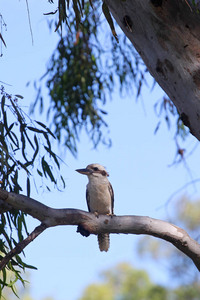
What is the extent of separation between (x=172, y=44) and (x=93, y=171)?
2111 mm

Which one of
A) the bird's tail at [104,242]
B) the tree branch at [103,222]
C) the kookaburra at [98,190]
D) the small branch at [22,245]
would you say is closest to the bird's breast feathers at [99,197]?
the kookaburra at [98,190]

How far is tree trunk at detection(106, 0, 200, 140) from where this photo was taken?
7.80 feet

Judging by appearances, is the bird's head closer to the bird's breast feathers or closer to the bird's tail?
the bird's breast feathers

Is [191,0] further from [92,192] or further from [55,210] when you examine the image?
[92,192]

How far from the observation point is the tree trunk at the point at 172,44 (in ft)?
7.80

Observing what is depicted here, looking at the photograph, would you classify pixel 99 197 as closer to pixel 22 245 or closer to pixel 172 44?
pixel 22 245

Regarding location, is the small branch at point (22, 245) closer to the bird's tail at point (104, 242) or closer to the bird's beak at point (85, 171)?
the bird's tail at point (104, 242)

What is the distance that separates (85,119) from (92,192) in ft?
6.62

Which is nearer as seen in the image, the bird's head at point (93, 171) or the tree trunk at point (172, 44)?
the tree trunk at point (172, 44)

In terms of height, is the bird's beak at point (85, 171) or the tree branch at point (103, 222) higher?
the bird's beak at point (85, 171)

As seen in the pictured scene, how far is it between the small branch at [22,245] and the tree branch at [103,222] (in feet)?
0.11

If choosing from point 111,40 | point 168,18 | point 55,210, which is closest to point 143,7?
point 168,18

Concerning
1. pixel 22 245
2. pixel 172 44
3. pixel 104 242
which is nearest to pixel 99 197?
pixel 104 242

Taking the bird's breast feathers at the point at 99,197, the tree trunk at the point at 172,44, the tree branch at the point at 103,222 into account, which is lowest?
the tree branch at the point at 103,222
